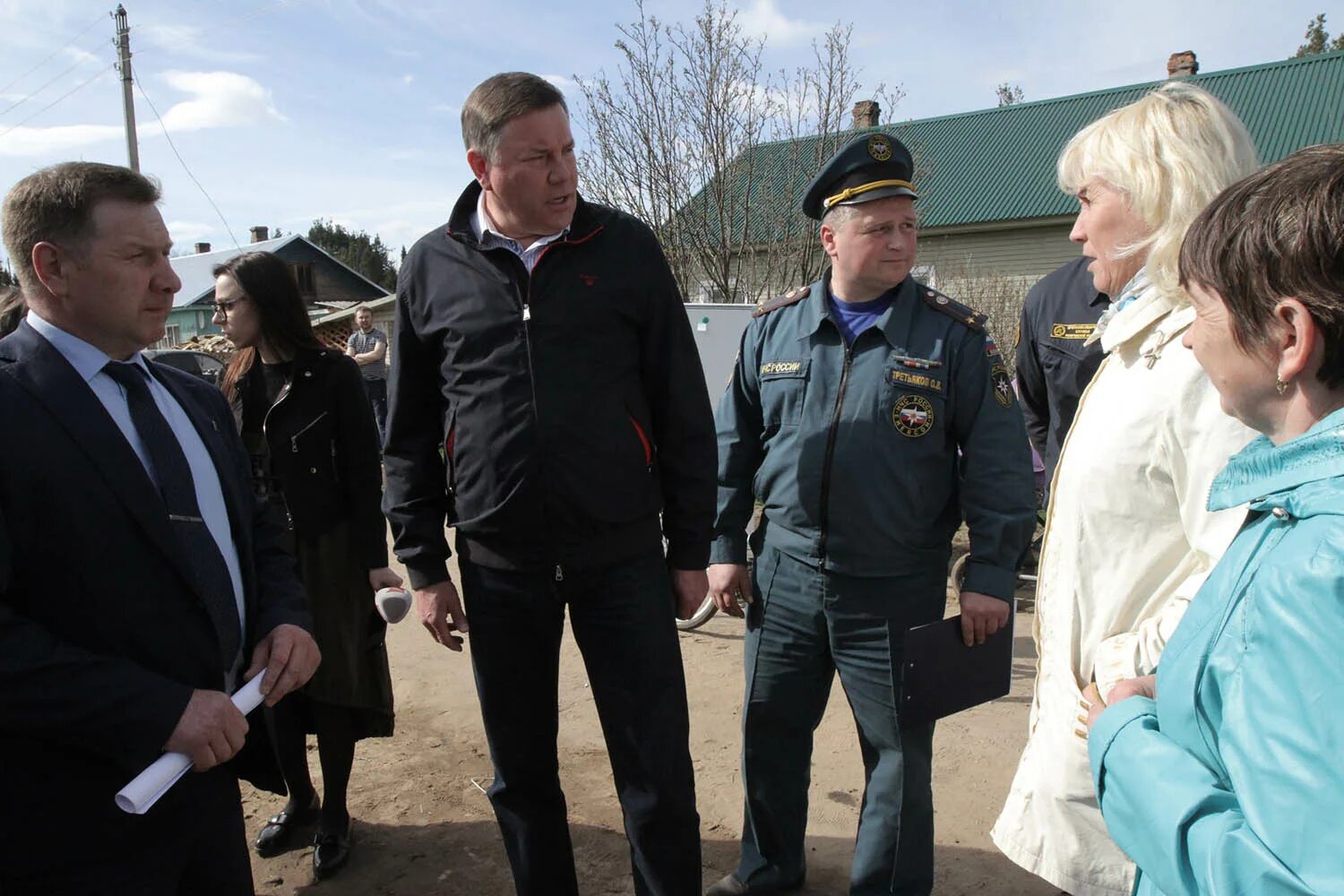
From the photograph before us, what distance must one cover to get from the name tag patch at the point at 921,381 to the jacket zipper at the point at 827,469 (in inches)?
6.2

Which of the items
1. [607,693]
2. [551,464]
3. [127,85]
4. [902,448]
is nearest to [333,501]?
[551,464]

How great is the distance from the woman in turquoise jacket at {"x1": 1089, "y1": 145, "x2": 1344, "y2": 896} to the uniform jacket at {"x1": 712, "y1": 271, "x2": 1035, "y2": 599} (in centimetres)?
138

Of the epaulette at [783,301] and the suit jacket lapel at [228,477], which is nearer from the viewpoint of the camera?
the suit jacket lapel at [228,477]

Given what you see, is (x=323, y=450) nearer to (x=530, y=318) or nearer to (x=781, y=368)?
(x=530, y=318)

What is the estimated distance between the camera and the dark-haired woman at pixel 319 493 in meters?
3.14

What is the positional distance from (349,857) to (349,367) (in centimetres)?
169

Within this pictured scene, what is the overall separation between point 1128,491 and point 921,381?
2.73 ft

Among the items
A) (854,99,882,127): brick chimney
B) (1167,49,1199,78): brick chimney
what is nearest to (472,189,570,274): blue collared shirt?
(854,99,882,127): brick chimney

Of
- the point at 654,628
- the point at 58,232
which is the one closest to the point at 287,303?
the point at 58,232

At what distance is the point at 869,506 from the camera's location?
2621mm

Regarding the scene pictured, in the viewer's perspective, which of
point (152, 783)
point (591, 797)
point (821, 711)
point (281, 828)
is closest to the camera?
point (152, 783)

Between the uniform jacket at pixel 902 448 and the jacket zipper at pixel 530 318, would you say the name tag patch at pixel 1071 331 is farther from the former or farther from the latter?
the jacket zipper at pixel 530 318

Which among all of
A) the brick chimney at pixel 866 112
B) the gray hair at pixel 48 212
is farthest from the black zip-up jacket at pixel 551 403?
the brick chimney at pixel 866 112

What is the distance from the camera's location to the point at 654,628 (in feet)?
8.23
